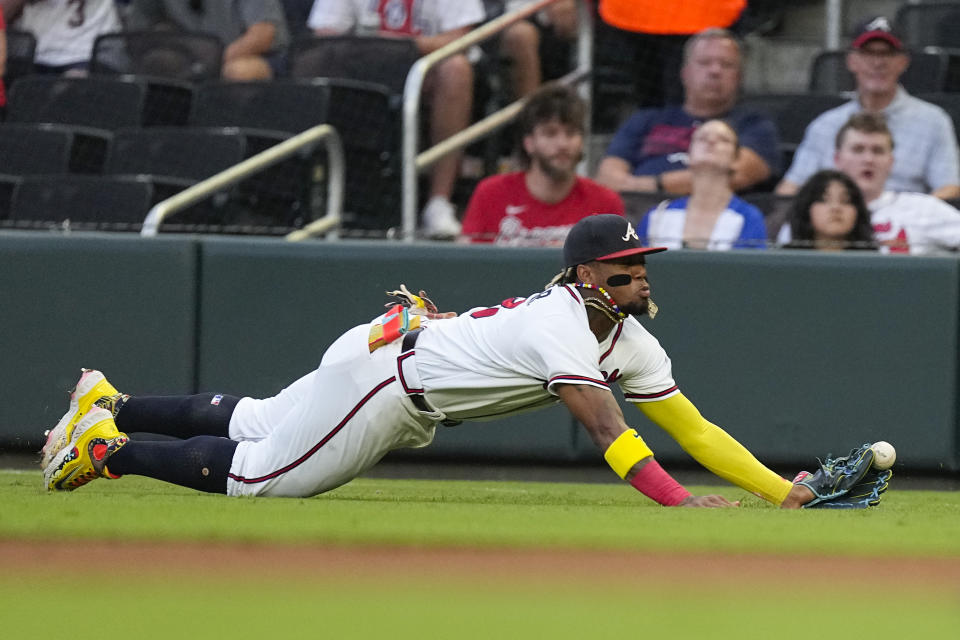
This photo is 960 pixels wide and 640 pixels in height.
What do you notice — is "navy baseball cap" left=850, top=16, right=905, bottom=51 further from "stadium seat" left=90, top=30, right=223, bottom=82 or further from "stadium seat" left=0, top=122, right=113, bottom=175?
"stadium seat" left=0, top=122, right=113, bottom=175

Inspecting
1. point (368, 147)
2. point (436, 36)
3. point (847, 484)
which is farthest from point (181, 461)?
point (436, 36)

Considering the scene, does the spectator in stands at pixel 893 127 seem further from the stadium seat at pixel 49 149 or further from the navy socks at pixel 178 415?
the stadium seat at pixel 49 149

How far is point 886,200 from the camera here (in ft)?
29.9

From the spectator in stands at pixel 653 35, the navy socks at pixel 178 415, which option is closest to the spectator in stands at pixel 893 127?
the spectator in stands at pixel 653 35

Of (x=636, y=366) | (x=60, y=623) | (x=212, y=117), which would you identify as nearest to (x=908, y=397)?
(x=636, y=366)

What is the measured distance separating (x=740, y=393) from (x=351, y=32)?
4138 mm

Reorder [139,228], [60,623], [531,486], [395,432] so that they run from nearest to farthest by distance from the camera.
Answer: [60,623] < [395,432] < [531,486] < [139,228]

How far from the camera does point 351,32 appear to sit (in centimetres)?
1111

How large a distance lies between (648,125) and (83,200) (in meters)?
3.63

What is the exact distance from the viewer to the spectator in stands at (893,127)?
9555 mm

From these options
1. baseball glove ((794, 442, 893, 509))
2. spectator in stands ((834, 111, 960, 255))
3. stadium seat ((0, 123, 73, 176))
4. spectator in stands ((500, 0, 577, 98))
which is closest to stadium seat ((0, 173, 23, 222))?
stadium seat ((0, 123, 73, 176))

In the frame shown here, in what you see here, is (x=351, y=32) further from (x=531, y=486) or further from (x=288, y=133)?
(x=531, y=486)

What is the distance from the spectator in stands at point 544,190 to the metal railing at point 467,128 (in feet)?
1.45

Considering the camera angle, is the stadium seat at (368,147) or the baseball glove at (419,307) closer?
the baseball glove at (419,307)
